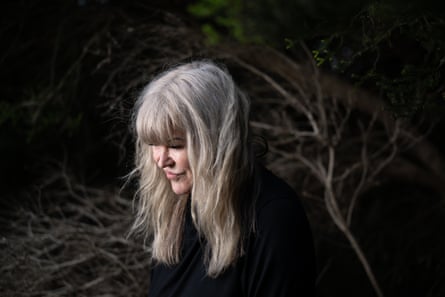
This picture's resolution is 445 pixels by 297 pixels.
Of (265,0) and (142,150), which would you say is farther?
(142,150)

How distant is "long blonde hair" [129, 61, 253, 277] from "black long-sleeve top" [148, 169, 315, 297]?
54mm

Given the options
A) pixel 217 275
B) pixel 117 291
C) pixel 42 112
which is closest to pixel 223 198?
pixel 217 275

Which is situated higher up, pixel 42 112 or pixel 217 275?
pixel 42 112

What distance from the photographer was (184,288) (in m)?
2.31

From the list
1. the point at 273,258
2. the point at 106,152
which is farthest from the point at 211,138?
the point at 106,152

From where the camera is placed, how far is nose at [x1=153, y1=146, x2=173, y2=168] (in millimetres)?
2254

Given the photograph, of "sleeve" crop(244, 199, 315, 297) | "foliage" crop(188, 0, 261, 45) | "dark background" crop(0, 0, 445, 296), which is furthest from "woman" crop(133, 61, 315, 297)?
"dark background" crop(0, 0, 445, 296)

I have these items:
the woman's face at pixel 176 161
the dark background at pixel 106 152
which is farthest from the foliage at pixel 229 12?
the dark background at pixel 106 152

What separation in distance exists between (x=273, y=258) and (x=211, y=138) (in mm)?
481

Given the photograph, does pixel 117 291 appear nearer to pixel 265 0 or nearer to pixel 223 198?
pixel 223 198

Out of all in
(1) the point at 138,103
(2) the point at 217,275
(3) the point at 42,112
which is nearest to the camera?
(2) the point at 217,275

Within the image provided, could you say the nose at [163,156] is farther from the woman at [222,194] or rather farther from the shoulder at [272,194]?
the shoulder at [272,194]

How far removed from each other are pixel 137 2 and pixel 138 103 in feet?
7.14

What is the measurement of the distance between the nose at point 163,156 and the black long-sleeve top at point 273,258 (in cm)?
35
